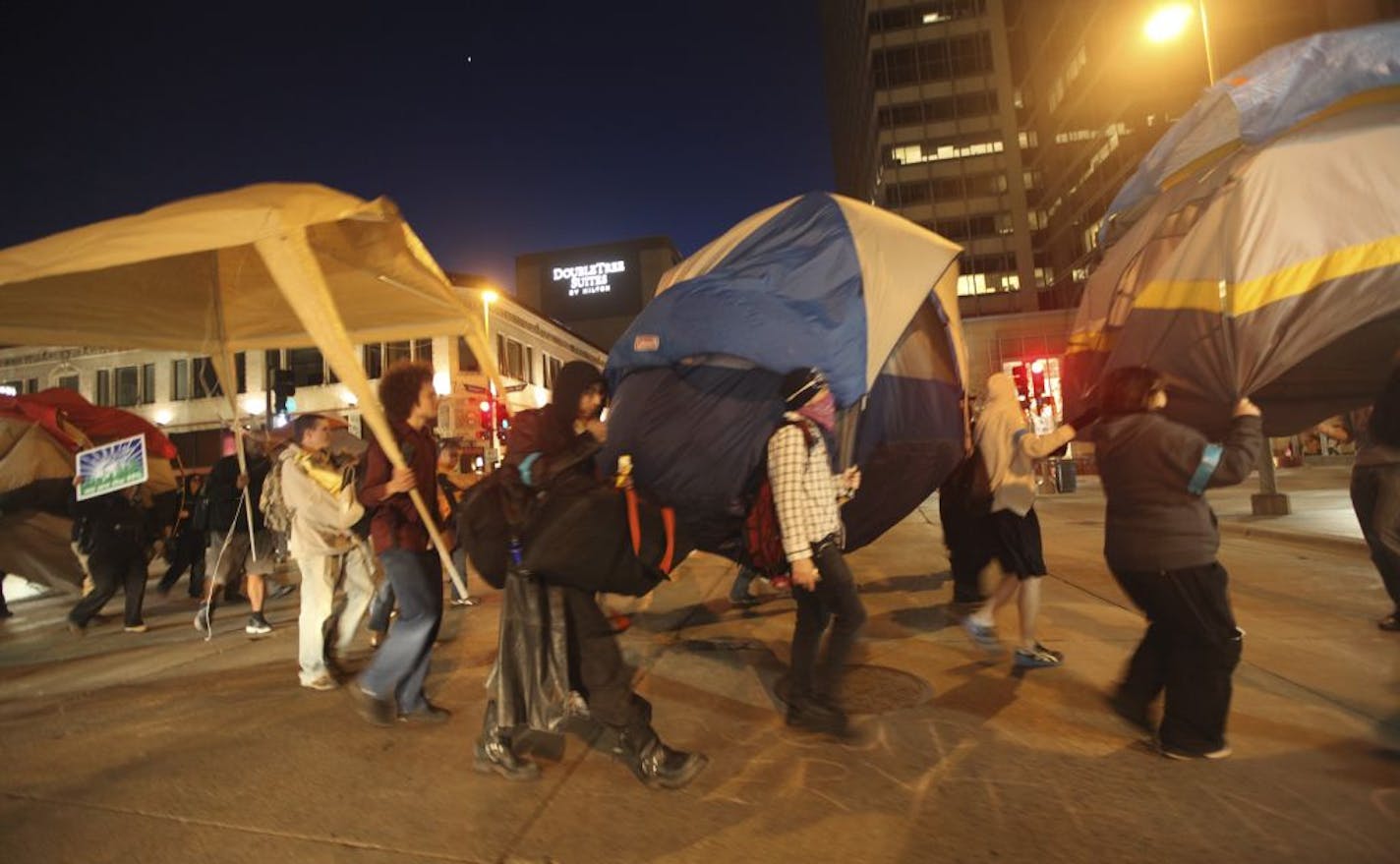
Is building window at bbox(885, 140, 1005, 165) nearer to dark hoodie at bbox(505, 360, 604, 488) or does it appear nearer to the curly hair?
the curly hair

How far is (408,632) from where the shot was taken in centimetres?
361

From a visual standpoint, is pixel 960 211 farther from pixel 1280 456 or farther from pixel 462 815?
pixel 462 815

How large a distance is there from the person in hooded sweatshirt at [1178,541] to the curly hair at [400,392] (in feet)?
11.5

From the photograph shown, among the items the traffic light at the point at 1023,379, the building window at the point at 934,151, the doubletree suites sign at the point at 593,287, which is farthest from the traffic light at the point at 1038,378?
the doubletree suites sign at the point at 593,287

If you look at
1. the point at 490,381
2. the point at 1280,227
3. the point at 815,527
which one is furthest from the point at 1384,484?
the point at 490,381

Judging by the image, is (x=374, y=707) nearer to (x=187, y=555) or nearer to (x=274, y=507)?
(x=274, y=507)

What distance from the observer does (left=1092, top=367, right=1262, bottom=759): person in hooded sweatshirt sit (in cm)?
287

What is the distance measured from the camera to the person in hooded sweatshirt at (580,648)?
2.86 meters

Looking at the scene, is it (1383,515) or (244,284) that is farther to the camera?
(244,284)

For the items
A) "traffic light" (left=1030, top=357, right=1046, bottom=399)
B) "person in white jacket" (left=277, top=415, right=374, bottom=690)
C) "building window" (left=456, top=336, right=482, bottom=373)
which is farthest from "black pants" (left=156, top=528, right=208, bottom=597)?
"traffic light" (left=1030, top=357, right=1046, bottom=399)

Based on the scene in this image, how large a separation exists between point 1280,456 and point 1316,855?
28037 mm

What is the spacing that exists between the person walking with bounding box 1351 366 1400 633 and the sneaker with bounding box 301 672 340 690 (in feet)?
21.5

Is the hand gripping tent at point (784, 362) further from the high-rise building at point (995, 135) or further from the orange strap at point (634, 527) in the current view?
the high-rise building at point (995, 135)

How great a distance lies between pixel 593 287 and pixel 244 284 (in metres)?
74.1
